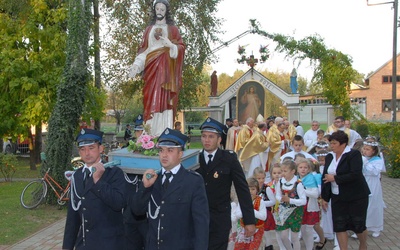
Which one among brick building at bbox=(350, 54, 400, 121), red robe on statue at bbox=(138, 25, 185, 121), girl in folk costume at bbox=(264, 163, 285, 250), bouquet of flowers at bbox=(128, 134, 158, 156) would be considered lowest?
girl in folk costume at bbox=(264, 163, 285, 250)

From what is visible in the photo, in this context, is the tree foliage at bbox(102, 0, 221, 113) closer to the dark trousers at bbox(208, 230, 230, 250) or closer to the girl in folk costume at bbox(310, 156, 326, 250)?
the girl in folk costume at bbox(310, 156, 326, 250)

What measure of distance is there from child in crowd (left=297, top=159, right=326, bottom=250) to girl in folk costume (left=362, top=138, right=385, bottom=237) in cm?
136

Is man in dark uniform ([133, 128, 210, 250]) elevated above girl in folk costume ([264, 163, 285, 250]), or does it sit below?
above

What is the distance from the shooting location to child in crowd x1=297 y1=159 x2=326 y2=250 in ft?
22.7

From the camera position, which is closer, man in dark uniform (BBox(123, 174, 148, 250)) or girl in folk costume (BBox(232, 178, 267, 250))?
man in dark uniform (BBox(123, 174, 148, 250))

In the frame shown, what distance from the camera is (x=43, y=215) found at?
10391mm

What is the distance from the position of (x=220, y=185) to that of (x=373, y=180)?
192 inches

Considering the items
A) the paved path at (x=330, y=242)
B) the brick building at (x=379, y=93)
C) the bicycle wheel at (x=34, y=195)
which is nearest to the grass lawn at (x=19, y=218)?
the bicycle wheel at (x=34, y=195)

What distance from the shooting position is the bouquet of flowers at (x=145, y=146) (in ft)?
17.6

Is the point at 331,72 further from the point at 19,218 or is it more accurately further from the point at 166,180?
the point at 166,180

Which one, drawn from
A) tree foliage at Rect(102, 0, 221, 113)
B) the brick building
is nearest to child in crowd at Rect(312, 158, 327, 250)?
tree foliage at Rect(102, 0, 221, 113)

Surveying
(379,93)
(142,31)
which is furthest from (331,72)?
(379,93)

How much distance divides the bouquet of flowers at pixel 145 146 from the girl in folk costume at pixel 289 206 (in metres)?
2.13

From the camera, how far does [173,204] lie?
3.66 meters
